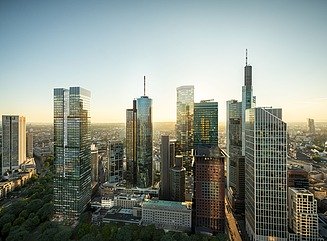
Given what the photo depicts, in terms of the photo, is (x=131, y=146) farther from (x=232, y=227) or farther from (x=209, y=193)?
(x=232, y=227)

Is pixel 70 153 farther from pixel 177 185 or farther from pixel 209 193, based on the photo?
pixel 209 193

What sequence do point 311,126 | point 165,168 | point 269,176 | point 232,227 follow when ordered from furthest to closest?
point 165,168, point 232,227, point 311,126, point 269,176

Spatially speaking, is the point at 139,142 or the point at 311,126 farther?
the point at 139,142

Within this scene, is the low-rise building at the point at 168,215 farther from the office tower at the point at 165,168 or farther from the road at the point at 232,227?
the office tower at the point at 165,168

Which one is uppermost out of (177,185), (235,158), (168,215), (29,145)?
(235,158)

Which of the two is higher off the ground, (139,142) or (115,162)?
(139,142)

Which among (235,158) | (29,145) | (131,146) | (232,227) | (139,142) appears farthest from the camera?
→ (29,145)

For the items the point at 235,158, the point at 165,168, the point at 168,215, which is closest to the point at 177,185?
the point at 165,168

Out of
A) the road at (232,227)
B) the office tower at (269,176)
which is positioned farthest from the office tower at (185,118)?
the office tower at (269,176)
